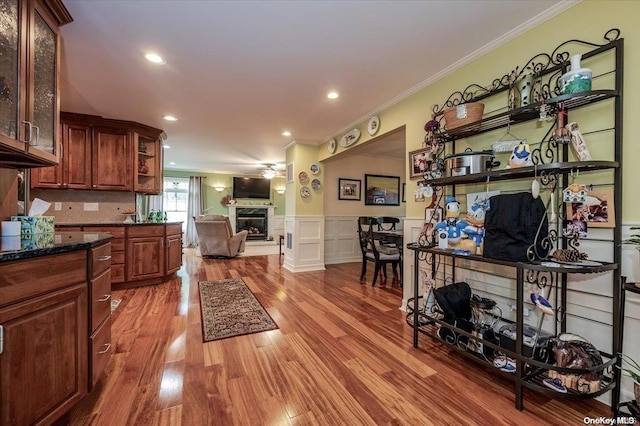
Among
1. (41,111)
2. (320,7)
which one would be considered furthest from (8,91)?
(320,7)

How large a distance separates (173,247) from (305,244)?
2.15 metres

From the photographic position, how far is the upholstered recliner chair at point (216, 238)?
5875 mm

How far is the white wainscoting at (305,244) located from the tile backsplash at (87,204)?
8.50 feet

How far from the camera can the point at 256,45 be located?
2057 mm

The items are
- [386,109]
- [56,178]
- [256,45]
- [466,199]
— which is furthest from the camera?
[56,178]

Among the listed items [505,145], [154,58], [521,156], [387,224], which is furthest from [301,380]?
[387,224]

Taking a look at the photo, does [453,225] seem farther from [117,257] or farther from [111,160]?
[111,160]

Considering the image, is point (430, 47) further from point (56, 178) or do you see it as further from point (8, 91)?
point (56, 178)

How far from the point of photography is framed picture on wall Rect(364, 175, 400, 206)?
6012 millimetres

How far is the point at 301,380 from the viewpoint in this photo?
170cm

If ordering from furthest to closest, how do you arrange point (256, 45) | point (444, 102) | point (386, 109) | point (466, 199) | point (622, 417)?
point (386, 109) < point (444, 102) < point (466, 199) < point (256, 45) < point (622, 417)

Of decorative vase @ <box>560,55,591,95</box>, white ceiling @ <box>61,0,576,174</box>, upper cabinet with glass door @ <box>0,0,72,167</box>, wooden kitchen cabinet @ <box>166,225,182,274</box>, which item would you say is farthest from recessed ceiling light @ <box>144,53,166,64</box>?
decorative vase @ <box>560,55,591,95</box>

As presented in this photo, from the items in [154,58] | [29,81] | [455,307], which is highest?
[154,58]

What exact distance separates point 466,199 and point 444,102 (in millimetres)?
928
